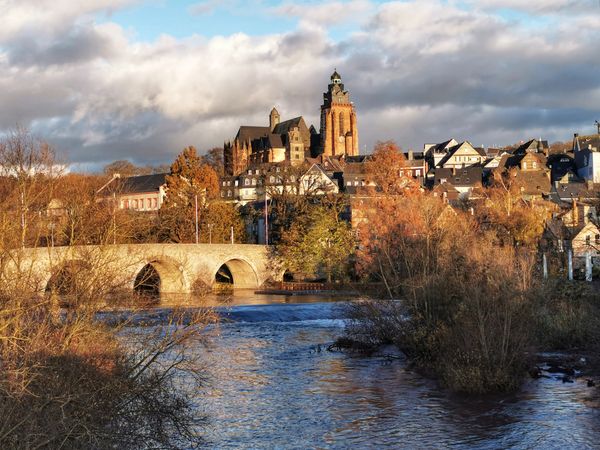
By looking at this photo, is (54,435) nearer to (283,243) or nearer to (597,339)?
(597,339)

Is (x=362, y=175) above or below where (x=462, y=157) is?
below

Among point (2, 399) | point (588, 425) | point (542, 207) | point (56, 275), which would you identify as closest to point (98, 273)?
point (56, 275)

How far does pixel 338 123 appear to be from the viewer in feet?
469

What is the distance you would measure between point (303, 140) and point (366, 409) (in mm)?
129109

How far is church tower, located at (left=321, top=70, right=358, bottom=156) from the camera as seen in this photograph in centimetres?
14138

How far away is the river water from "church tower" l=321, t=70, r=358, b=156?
115778mm

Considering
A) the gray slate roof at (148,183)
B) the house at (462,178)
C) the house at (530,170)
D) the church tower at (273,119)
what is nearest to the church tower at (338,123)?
the church tower at (273,119)

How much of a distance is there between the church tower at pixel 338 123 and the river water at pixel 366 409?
116 m

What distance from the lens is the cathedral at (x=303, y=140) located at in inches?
5591

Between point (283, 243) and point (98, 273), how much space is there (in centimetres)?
4468

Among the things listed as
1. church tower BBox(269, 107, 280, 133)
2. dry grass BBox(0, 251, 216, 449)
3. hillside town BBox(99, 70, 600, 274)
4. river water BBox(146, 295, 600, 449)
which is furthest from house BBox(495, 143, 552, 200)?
dry grass BBox(0, 251, 216, 449)

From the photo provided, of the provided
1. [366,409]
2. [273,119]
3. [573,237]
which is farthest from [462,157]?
[366,409]

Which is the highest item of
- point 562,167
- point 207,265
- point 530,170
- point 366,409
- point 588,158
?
point 588,158

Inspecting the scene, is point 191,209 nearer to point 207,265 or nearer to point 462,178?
point 207,265
